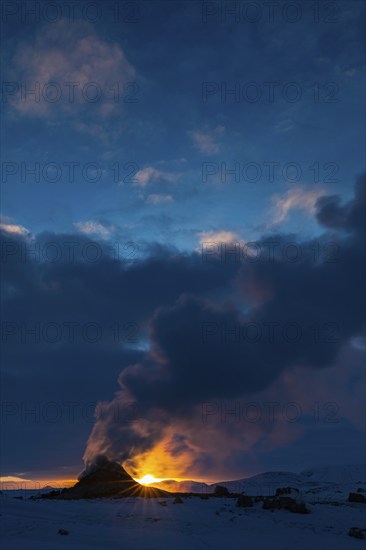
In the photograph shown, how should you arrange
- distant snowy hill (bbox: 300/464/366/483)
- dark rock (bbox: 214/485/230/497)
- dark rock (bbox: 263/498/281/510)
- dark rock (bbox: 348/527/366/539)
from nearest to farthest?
dark rock (bbox: 348/527/366/539)
dark rock (bbox: 263/498/281/510)
dark rock (bbox: 214/485/230/497)
distant snowy hill (bbox: 300/464/366/483)

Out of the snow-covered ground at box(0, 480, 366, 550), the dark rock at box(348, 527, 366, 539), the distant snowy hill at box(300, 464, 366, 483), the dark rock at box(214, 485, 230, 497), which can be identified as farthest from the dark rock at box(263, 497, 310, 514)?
the distant snowy hill at box(300, 464, 366, 483)

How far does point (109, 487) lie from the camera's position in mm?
52312

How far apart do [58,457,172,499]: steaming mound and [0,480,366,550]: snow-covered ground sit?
31.3ft

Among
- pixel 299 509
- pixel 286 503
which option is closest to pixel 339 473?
pixel 286 503

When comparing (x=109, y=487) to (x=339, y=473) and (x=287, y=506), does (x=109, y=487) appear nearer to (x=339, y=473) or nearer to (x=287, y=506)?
(x=287, y=506)

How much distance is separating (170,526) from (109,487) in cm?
2272

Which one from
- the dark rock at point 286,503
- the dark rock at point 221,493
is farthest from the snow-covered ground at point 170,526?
the dark rock at point 221,493

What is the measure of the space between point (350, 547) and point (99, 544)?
14947 millimetres

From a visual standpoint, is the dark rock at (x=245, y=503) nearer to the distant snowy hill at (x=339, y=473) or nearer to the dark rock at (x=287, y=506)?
the dark rock at (x=287, y=506)

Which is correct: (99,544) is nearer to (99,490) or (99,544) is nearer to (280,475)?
(99,490)

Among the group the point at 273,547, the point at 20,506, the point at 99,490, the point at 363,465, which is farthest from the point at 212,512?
the point at 363,465

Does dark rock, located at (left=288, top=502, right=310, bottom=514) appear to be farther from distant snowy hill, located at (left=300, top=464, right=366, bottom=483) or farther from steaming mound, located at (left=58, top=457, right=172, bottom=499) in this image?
distant snowy hill, located at (left=300, top=464, right=366, bottom=483)

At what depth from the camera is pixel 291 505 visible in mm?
39688

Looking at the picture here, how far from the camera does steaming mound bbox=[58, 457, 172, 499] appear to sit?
50.6 meters
